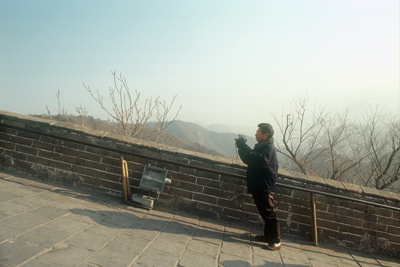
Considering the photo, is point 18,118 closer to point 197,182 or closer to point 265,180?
point 197,182

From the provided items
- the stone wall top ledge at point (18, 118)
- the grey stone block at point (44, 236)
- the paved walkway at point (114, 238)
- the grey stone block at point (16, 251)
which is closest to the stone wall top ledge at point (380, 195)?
the paved walkway at point (114, 238)

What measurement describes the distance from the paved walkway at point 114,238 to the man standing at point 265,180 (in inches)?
8.7

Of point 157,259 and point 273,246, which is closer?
point 157,259

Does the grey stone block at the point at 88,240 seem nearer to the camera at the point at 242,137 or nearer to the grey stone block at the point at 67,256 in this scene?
the grey stone block at the point at 67,256

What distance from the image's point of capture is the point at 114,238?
2.72m

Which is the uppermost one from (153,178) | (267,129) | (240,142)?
(267,129)

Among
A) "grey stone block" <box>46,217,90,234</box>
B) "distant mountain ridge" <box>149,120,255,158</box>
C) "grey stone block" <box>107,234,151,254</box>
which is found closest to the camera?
"grey stone block" <box>107,234,151,254</box>

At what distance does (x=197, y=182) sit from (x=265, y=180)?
1234 millimetres

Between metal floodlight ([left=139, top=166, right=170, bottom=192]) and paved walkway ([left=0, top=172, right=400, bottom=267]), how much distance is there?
1.38ft

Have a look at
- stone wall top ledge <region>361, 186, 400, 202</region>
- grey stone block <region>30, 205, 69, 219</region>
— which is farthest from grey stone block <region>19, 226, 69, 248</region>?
stone wall top ledge <region>361, 186, 400, 202</region>

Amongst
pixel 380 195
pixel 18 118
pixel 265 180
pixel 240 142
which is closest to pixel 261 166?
pixel 265 180

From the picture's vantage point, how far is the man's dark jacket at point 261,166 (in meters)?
3.32

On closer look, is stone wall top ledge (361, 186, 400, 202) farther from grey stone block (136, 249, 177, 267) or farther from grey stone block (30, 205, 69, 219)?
grey stone block (30, 205, 69, 219)

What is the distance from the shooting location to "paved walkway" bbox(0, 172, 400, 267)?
89.0 inches
